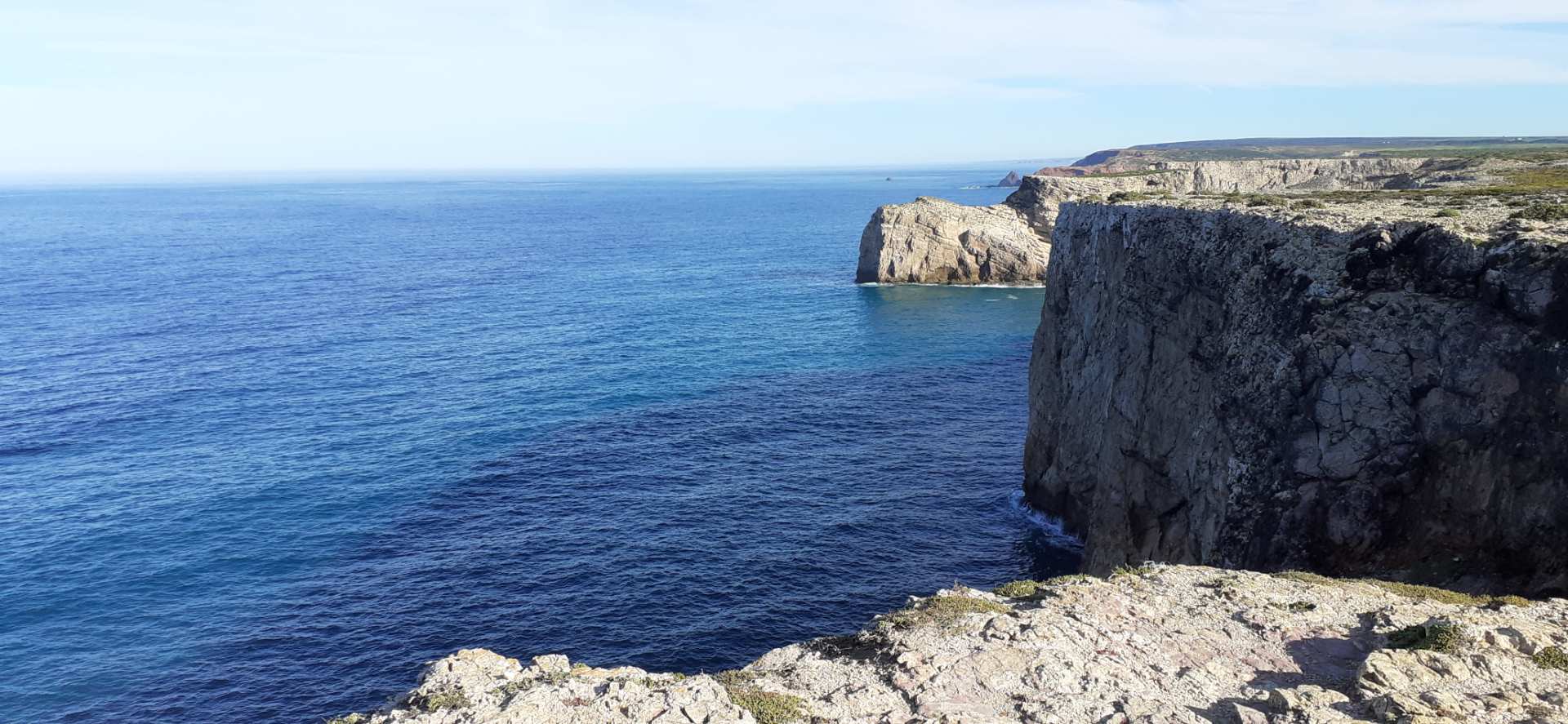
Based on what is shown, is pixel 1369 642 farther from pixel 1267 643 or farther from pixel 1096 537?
pixel 1096 537

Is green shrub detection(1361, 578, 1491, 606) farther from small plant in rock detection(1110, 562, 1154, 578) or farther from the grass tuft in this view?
small plant in rock detection(1110, 562, 1154, 578)

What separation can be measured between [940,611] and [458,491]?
43180 mm

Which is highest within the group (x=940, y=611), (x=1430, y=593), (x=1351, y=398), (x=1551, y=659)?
(x=1351, y=398)

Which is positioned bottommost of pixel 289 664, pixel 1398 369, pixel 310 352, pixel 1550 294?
pixel 289 664

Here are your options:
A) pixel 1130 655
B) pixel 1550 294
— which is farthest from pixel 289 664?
pixel 1550 294

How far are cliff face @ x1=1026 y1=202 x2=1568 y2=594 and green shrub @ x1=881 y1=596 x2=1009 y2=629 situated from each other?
1383 cm

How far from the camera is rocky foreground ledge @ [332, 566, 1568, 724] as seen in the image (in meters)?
21.8

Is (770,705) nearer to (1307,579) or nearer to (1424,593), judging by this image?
(1307,579)

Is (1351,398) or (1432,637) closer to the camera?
(1432,637)

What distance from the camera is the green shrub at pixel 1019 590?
101 ft

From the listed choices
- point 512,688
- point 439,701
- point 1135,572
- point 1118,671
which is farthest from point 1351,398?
point 439,701

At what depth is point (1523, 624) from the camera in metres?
24.6

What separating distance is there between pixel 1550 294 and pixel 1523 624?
12750mm

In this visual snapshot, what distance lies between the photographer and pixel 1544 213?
123ft
